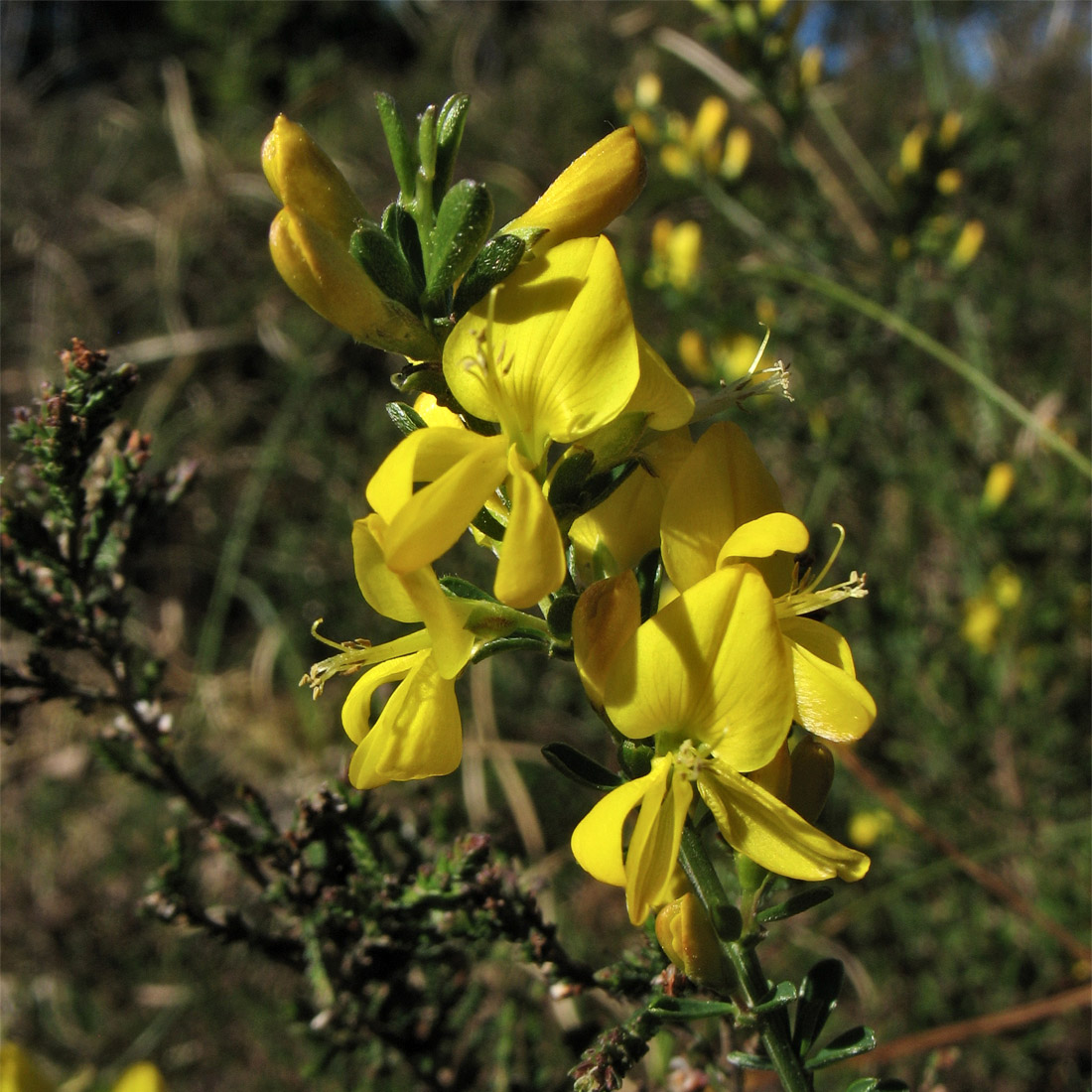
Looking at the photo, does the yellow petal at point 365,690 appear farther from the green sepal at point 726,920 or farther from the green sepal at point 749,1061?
the green sepal at point 749,1061

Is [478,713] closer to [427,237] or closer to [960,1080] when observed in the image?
[960,1080]

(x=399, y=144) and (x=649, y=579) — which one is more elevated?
(x=399, y=144)

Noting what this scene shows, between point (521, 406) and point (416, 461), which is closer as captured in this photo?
point (416, 461)

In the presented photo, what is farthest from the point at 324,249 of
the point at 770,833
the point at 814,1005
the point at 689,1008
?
the point at 814,1005

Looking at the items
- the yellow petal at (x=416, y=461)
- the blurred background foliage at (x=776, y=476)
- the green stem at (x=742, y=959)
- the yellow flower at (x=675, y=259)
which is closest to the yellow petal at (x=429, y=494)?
the yellow petal at (x=416, y=461)

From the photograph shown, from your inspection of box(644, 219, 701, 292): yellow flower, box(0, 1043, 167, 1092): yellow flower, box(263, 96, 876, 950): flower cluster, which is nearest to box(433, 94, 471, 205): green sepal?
box(263, 96, 876, 950): flower cluster

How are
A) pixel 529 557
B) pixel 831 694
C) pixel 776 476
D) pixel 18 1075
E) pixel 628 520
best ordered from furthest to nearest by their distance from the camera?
pixel 776 476, pixel 18 1075, pixel 628 520, pixel 831 694, pixel 529 557

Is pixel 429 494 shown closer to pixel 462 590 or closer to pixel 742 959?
pixel 462 590
